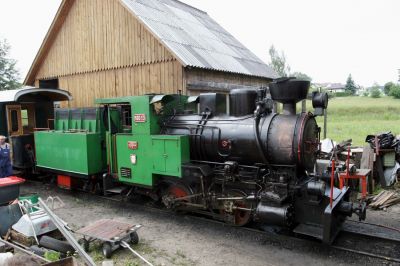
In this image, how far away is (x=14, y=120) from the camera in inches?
442

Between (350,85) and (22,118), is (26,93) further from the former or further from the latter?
(350,85)

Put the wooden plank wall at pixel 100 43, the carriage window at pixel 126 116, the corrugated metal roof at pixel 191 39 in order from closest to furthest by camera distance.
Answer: the carriage window at pixel 126 116
the corrugated metal roof at pixel 191 39
the wooden plank wall at pixel 100 43

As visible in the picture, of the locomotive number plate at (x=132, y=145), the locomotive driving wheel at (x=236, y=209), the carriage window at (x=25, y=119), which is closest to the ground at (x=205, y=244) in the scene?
the locomotive driving wheel at (x=236, y=209)

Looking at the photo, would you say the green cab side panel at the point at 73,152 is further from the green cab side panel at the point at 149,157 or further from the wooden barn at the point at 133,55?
the wooden barn at the point at 133,55

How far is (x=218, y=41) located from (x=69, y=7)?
24.5 feet

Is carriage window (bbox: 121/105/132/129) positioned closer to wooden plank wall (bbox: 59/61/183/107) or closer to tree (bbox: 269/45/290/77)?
wooden plank wall (bbox: 59/61/183/107)

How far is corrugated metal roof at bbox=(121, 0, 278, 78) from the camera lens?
12.5 m

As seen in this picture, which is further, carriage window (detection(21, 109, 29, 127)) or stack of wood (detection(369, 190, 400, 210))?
carriage window (detection(21, 109, 29, 127))

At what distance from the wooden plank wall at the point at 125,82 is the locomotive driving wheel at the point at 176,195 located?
517cm

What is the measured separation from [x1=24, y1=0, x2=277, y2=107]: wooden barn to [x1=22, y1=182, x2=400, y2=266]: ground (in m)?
5.46

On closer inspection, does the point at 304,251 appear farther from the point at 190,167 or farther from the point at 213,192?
the point at 190,167

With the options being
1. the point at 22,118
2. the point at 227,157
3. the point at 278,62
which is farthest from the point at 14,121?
the point at 278,62

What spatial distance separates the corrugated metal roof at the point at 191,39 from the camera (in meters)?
12.5

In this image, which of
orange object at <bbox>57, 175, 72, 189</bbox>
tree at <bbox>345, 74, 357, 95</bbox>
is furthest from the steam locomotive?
tree at <bbox>345, 74, 357, 95</bbox>
